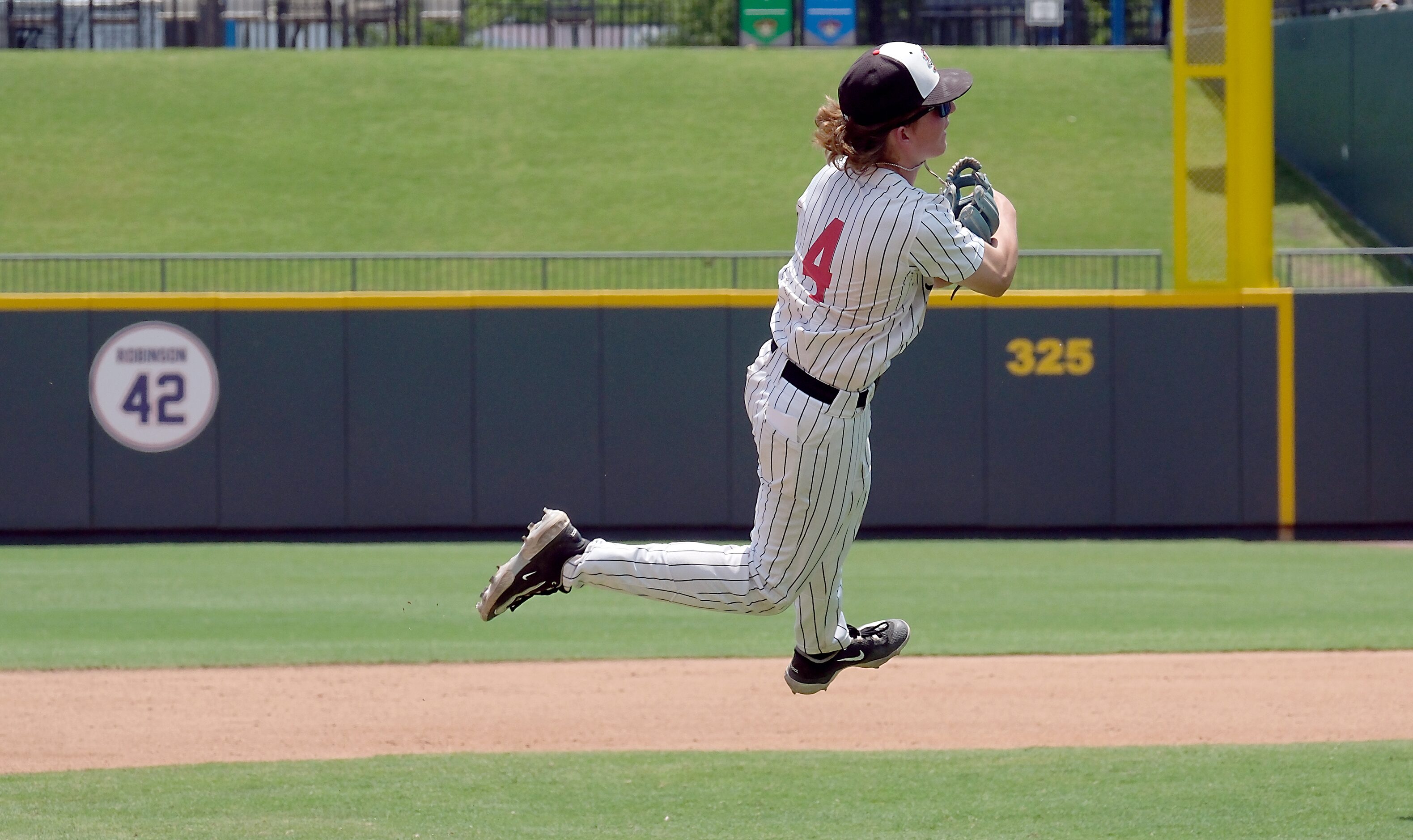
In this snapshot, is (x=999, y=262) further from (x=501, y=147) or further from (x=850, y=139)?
(x=501, y=147)

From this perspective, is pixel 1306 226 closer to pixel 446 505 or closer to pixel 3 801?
pixel 446 505

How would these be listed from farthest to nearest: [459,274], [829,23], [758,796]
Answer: [829,23]
[459,274]
[758,796]

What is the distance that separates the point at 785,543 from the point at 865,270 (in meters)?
0.77

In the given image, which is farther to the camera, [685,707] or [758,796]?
[685,707]

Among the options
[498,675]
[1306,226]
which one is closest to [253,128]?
[1306,226]

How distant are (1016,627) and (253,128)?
749 inches

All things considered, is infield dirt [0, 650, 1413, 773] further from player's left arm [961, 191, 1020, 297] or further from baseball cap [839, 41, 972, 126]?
baseball cap [839, 41, 972, 126]

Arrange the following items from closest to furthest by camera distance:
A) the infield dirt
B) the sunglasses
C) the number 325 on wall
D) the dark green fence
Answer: the sunglasses < the infield dirt < the number 325 on wall < the dark green fence

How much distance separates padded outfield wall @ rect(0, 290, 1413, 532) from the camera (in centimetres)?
1569

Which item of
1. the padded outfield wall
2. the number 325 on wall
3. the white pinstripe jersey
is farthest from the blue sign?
the white pinstripe jersey

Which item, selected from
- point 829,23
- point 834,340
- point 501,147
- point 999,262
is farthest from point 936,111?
point 829,23

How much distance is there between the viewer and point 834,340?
4.46m

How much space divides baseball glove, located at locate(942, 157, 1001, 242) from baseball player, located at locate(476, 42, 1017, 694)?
31 mm

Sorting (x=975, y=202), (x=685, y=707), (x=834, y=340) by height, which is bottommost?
(x=685, y=707)
